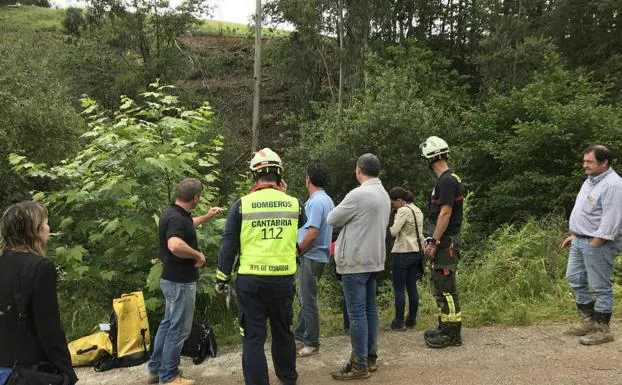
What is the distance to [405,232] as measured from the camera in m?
5.93

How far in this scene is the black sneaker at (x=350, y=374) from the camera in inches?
174

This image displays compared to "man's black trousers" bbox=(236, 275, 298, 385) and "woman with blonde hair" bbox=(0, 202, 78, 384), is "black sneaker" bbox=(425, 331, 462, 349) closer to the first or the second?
"man's black trousers" bbox=(236, 275, 298, 385)

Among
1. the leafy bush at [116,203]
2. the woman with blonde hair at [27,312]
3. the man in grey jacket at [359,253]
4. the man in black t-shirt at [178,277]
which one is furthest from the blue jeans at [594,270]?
the woman with blonde hair at [27,312]

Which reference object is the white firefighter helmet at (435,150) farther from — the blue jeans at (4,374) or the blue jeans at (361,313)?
the blue jeans at (4,374)

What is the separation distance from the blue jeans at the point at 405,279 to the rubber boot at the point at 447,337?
80 centimetres

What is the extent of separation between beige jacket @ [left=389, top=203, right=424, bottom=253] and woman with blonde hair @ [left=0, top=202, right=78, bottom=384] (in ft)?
13.2

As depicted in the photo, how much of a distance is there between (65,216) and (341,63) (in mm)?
21761

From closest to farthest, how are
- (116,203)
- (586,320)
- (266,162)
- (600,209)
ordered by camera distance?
(266,162) < (600,209) < (586,320) < (116,203)

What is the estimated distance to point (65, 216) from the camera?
20.3 ft

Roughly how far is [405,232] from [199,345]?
Result: 2.68 meters

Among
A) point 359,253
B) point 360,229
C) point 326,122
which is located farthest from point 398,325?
point 326,122

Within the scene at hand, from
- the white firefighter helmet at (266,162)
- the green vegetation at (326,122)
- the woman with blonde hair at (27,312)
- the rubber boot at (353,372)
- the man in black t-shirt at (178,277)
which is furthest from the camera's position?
the green vegetation at (326,122)

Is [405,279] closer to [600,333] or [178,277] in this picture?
[600,333]

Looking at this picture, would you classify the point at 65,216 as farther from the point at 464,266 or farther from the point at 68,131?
the point at 68,131
